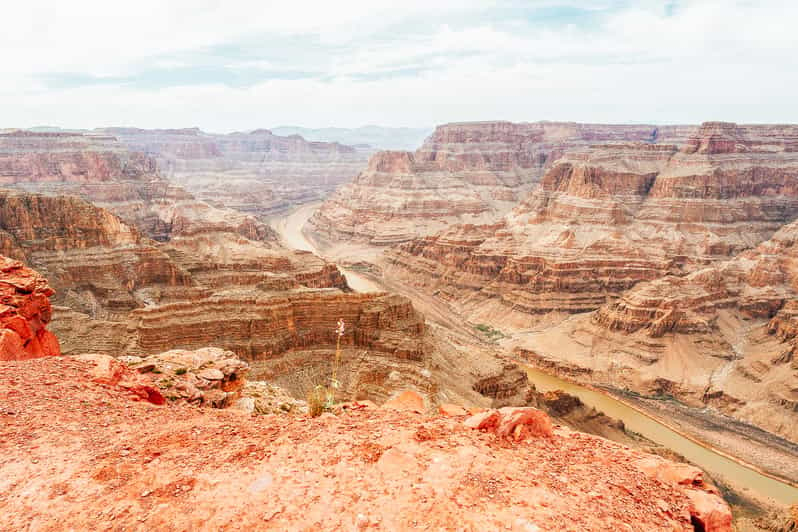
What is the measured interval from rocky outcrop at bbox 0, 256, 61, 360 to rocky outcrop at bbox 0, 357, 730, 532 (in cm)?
558

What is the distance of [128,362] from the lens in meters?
16.8

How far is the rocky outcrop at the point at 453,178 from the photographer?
120 meters

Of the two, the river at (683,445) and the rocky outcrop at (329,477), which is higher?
the rocky outcrop at (329,477)

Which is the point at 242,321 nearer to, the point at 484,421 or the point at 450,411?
the point at 450,411

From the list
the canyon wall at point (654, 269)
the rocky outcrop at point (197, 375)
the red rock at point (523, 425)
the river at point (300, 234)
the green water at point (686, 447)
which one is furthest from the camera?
the river at point (300, 234)

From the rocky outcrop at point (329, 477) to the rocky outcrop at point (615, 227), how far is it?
63983 mm

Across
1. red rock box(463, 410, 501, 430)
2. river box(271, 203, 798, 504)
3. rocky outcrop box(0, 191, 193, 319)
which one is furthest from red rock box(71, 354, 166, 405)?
rocky outcrop box(0, 191, 193, 319)

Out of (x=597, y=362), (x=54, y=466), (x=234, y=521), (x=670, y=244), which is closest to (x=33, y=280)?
(x=54, y=466)

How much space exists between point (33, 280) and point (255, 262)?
43399mm

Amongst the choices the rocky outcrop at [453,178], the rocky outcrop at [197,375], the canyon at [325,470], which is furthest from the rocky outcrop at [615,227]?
the canyon at [325,470]

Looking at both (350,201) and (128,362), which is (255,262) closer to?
(128,362)

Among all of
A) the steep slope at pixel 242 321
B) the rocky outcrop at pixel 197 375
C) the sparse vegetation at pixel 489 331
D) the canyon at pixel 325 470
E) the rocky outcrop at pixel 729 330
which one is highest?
the canyon at pixel 325 470

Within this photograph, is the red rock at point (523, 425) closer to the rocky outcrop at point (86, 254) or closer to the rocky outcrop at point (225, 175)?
the rocky outcrop at point (86, 254)

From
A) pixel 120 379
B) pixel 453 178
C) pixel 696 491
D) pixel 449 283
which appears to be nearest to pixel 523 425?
pixel 696 491
